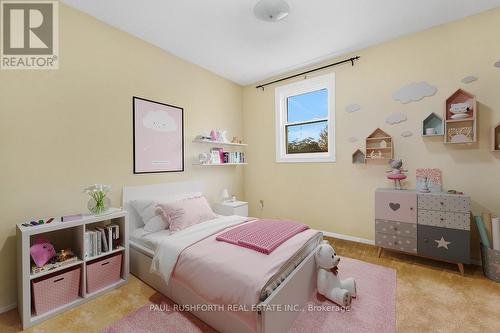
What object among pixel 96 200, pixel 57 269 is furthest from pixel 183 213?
pixel 57 269

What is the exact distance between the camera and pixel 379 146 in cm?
294

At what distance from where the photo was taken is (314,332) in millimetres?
1531

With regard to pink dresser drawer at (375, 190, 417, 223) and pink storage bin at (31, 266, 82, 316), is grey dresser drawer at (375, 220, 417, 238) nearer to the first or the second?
pink dresser drawer at (375, 190, 417, 223)

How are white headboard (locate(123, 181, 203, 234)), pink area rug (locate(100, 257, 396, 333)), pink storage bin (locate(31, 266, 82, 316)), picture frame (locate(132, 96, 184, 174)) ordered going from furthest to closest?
1. picture frame (locate(132, 96, 184, 174))
2. white headboard (locate(123, 181, 203, 234))
3. pink storage bin (locate(31, 266, 82, 316))
4. pink area rug (locate(100, 257, 396, 333))

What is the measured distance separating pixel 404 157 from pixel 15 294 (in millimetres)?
4255

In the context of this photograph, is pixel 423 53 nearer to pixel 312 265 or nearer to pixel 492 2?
pixel 492 2

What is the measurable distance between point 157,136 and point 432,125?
344 cm

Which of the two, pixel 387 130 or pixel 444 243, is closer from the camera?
pixel 444 243

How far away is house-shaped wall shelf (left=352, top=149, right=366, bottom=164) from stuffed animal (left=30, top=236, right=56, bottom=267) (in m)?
3.51

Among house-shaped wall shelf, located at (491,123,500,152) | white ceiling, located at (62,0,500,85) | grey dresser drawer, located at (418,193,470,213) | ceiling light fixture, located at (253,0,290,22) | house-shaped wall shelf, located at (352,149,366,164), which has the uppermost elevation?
white ceiling, located at (62,0,500,85)

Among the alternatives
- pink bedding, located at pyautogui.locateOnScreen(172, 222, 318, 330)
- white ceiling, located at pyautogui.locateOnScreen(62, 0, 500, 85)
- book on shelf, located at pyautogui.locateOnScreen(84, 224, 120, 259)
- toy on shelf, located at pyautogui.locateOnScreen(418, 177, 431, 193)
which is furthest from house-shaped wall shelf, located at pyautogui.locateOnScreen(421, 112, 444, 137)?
book on shelf, located at pyautogui.locateOnScreen(84, 224, 120, 259)

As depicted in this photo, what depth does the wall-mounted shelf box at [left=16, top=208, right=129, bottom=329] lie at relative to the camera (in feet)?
5.24

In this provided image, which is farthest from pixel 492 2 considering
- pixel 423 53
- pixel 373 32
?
pixel 373 32

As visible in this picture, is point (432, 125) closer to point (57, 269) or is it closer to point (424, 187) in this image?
point (424, 187)
